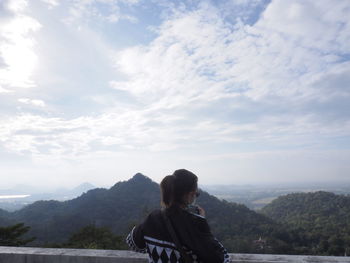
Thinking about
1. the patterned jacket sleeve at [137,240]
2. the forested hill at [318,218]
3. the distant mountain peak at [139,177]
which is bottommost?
the forested hill at [318,218]

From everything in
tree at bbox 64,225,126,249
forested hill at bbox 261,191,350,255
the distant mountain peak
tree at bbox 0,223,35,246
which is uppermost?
the distant mountain peak

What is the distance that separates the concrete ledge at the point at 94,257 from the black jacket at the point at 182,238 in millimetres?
769

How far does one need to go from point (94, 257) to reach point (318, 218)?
50.9 metres

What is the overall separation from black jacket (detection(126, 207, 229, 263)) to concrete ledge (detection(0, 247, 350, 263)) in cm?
77

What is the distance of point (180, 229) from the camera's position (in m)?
1.89

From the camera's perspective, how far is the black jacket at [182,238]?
6.00 ft

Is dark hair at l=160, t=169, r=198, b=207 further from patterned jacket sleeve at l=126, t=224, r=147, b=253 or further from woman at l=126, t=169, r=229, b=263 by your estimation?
patterned jacket sleeve at l=126, t=224, r=147, b=253

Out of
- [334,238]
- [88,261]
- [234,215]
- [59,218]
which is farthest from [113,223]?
[88,261]

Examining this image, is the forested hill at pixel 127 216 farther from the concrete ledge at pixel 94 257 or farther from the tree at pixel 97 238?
the concrete ledge at pixel 94 257

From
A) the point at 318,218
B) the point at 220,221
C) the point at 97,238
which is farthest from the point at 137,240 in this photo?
the point at 318,218

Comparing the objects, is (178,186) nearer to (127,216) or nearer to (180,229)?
(180,229)

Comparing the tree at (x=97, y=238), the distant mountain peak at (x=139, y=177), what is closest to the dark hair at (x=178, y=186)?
the tree at (x=97, y=238)

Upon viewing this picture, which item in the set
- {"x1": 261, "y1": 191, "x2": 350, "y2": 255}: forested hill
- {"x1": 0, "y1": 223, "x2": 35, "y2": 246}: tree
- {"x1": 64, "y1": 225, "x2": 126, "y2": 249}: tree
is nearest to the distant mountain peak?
{"x1": 261, "y1": 191, "x2": 350, "y2": 255}: forested hill

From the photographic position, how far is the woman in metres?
1.84
